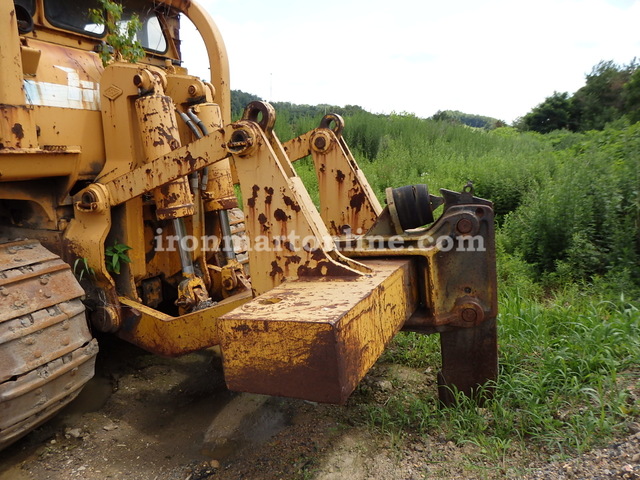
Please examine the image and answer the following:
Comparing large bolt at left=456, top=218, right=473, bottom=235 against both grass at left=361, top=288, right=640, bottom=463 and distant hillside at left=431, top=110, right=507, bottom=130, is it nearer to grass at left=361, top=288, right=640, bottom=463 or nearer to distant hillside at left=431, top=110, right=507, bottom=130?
grass at left=361, top=288, right=640, bottom=463

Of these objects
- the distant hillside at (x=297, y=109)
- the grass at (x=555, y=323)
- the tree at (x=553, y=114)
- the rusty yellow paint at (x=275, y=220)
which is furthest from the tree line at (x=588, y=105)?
Result: the rusty yellow paint at (x=275, y=220)

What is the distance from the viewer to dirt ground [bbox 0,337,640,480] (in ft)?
6.79

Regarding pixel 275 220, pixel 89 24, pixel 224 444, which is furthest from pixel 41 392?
pixel 89 24

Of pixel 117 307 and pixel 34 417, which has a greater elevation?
pixel 117 307

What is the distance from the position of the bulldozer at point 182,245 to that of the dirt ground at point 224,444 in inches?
14.0

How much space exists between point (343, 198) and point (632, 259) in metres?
2.47

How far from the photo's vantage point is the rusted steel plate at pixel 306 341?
1.42 meters

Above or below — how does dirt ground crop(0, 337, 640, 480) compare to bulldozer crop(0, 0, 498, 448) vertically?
below

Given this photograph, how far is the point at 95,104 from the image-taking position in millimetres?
2660

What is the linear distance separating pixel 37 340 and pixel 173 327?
621mm

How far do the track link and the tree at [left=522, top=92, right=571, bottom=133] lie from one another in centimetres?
2737

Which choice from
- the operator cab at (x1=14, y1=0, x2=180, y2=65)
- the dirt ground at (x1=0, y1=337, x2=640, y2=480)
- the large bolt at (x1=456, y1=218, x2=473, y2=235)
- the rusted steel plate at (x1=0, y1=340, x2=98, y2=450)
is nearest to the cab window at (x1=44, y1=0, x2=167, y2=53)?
the operator cab at (x1=14, y1=0, x2=180, y2=65)

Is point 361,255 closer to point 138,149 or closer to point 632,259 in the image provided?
point 138,149

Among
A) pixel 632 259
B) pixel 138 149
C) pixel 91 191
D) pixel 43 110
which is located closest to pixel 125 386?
pixel 91 191
